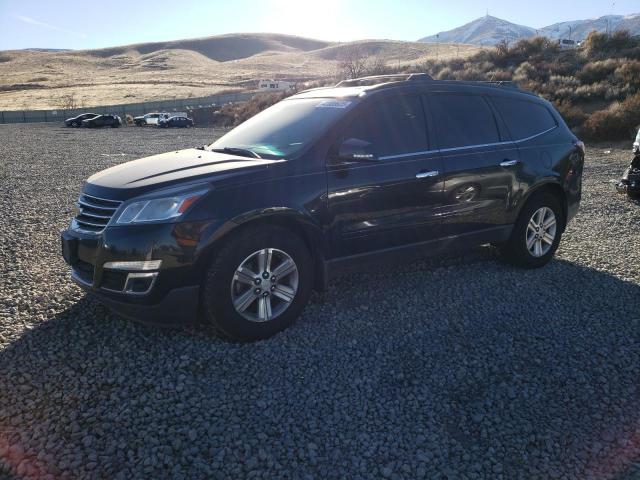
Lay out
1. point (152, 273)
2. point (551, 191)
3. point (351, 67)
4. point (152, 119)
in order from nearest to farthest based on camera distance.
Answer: point (152, 273), point (551, 191), point (152, 119), point (351, 67)

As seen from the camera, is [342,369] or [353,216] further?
[353,216]

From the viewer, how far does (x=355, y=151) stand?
408cm

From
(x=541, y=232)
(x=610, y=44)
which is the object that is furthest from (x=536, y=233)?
(x=610, y=44)

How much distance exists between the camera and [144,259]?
3508 mm

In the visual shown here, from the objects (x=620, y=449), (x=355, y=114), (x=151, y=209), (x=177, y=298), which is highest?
(x=355, y=114)

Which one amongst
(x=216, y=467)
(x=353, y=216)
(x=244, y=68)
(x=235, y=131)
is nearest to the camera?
(x=216, y=467)

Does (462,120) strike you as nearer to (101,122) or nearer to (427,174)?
(427,174)

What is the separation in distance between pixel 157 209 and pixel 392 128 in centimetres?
212

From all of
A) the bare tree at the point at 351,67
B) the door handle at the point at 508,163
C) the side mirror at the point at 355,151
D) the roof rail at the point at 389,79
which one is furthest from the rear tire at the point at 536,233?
the bare tree at the point at 351,67

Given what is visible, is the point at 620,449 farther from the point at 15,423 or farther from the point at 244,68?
the point at 244,68

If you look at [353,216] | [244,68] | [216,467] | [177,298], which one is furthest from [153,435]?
[244,68]

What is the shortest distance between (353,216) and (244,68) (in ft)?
367

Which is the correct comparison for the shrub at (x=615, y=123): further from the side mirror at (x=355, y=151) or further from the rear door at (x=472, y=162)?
the side mirror at (x=355, y=151)

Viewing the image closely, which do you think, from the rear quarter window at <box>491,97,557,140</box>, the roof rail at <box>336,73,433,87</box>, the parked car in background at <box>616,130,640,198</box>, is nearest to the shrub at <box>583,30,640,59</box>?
the parked car in background at <box>616,130,640,198</box>
